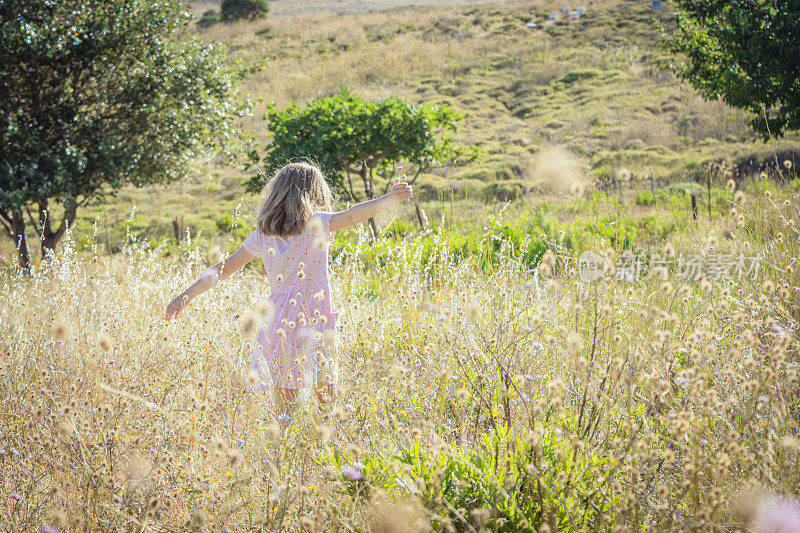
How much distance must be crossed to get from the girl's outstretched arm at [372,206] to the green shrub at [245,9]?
39.4 metres

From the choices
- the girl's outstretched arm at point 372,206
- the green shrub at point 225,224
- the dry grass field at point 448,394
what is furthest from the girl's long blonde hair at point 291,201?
the green shrub at point 225,224

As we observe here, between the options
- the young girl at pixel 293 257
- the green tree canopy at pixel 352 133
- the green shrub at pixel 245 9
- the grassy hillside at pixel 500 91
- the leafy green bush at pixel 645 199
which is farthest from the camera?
the green shrub at pixel 245 9

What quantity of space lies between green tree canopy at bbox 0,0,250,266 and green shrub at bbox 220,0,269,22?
30937 mm

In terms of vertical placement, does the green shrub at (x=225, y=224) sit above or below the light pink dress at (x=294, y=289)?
below

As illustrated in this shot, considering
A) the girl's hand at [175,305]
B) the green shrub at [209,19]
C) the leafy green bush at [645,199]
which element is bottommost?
the leafy green bush at [645,199]

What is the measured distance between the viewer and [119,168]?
8.47 m

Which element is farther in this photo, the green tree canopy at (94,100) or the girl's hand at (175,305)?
the green tree canopy at (94,100)

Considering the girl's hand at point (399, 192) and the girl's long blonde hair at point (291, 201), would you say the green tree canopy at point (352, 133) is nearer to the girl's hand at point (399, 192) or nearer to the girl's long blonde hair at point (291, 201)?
the girl's long blonde hair at point (291, 201)

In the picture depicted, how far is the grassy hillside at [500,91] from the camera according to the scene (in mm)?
14203

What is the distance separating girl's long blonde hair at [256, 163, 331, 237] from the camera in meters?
2.74

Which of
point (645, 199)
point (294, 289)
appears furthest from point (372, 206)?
point (645, 199)

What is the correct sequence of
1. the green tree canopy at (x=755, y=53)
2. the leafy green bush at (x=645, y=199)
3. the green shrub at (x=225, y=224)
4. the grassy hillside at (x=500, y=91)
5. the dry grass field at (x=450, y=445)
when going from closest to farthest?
the dry grass field at (x=450, y=445) < the green tree canopy at (x=755, y=53) < the leafy green bush at (x=645, y=199) < the green shrub at (x=225, y=224) < the grassy hillside at (x=500, y=91)

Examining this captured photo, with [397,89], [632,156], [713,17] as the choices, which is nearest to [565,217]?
[713,17]

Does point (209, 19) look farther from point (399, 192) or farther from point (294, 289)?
point (399, 192)
